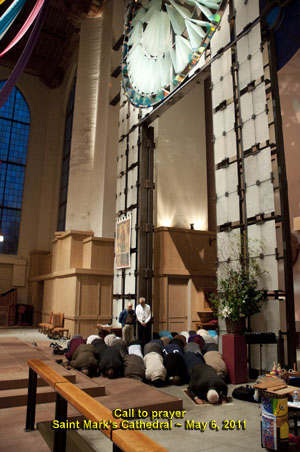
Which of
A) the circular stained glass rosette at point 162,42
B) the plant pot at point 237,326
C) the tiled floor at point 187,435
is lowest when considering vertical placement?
the tiled floor at point 187,435

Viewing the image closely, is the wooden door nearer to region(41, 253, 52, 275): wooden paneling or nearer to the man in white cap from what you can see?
the man in white cap

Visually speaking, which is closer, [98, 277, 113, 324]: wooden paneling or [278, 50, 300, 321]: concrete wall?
[278, 50, 300, 321]: concrete wall

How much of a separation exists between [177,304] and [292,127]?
7306mm

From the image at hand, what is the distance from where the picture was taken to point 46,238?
76.8 ft

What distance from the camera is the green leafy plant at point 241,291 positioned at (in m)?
→ 6.36

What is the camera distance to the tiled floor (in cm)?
362

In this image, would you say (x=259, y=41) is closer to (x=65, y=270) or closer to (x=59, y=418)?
(x=59, y=418)

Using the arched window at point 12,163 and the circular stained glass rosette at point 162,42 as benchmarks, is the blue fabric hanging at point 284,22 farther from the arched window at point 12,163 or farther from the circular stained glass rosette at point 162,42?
the arched window at point 12,163

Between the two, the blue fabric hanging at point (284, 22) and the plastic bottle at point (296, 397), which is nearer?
the plastic bottle at point (296, 397)

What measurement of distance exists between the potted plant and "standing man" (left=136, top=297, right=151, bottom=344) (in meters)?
3.30

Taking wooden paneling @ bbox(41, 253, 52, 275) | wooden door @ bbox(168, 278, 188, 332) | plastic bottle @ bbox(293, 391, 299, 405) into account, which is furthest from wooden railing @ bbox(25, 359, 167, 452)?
wooden paneling @ bbox(41, 253, 52, 275)

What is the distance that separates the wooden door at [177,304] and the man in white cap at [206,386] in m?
7.50

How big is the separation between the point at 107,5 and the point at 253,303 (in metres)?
17.9

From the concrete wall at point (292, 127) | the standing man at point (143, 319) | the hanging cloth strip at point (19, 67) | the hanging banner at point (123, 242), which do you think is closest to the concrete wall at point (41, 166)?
the hanging banner at point (123, 242)
